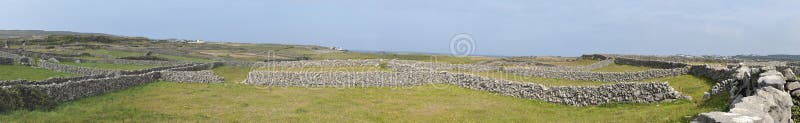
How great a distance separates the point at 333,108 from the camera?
29.2 metres

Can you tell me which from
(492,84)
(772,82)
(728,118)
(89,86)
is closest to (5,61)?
(89,86)

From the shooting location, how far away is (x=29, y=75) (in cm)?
4566

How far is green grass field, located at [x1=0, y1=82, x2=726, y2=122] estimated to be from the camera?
76.8ft

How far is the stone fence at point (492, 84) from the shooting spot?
83.9 ft

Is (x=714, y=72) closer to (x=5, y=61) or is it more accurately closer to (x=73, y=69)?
(x=73, y=69)

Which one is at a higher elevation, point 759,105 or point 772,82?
point 772,82

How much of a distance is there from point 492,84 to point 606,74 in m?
12.2

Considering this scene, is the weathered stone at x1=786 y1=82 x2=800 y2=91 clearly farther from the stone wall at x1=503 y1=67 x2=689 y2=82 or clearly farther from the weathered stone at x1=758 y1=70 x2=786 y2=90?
the stone wall at x1=503 y1=67 x2=689 y2=82

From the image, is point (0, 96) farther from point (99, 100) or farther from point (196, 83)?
point (196, 83)

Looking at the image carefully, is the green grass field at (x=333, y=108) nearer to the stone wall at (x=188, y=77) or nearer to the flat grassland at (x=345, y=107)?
the flat grassland at (x=345, y=107)

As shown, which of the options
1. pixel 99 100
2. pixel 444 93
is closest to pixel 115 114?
pixel 99 100

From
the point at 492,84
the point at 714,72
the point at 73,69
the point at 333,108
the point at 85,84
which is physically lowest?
the point at 333,108

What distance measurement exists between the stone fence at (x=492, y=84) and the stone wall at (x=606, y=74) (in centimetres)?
963

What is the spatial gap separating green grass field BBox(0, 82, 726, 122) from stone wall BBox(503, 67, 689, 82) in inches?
468
